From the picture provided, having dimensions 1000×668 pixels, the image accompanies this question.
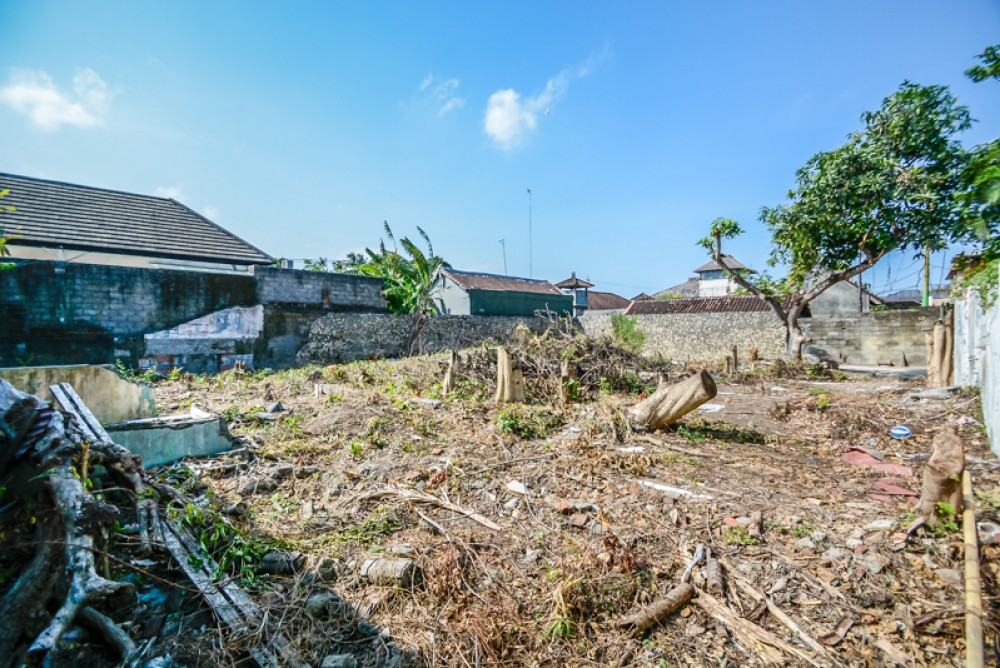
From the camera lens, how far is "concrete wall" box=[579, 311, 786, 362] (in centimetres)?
1474

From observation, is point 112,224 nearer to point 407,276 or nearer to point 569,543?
point 407,276

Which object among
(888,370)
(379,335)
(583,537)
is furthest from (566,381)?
(888,370)

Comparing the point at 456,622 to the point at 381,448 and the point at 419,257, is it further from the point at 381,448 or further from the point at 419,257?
the point at 419,257

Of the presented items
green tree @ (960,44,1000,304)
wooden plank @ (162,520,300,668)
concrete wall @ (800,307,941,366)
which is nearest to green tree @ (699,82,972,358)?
concrete wall @ (800,307,941,366)

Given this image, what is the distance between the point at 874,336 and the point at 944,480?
11978 mm

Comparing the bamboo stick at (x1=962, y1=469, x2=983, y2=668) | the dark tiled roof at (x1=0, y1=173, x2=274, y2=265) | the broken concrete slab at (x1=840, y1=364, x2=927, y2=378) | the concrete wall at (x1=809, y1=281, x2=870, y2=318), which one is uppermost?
the dark tiled roof at (x1=0, y1=173, x2=274, y2=265)

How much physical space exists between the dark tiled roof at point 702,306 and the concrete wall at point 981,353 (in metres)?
7.35

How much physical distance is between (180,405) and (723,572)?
299 inches

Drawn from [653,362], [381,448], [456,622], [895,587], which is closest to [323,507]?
[381,448]

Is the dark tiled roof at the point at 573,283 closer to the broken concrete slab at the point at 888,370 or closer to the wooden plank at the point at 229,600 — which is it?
the broken concrete slab at the point at 888,370

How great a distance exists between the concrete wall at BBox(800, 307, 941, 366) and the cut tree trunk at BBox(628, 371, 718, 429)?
1062 cm

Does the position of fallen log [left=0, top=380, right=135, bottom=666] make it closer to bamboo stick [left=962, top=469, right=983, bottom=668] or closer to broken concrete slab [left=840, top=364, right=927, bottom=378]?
bamboo stick [left=962, top=469, right=983, bottom=668]

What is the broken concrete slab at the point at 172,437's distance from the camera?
173 inches

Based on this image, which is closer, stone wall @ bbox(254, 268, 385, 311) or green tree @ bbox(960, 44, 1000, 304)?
green tree @ bbox(960, 44, 1000, 304)
